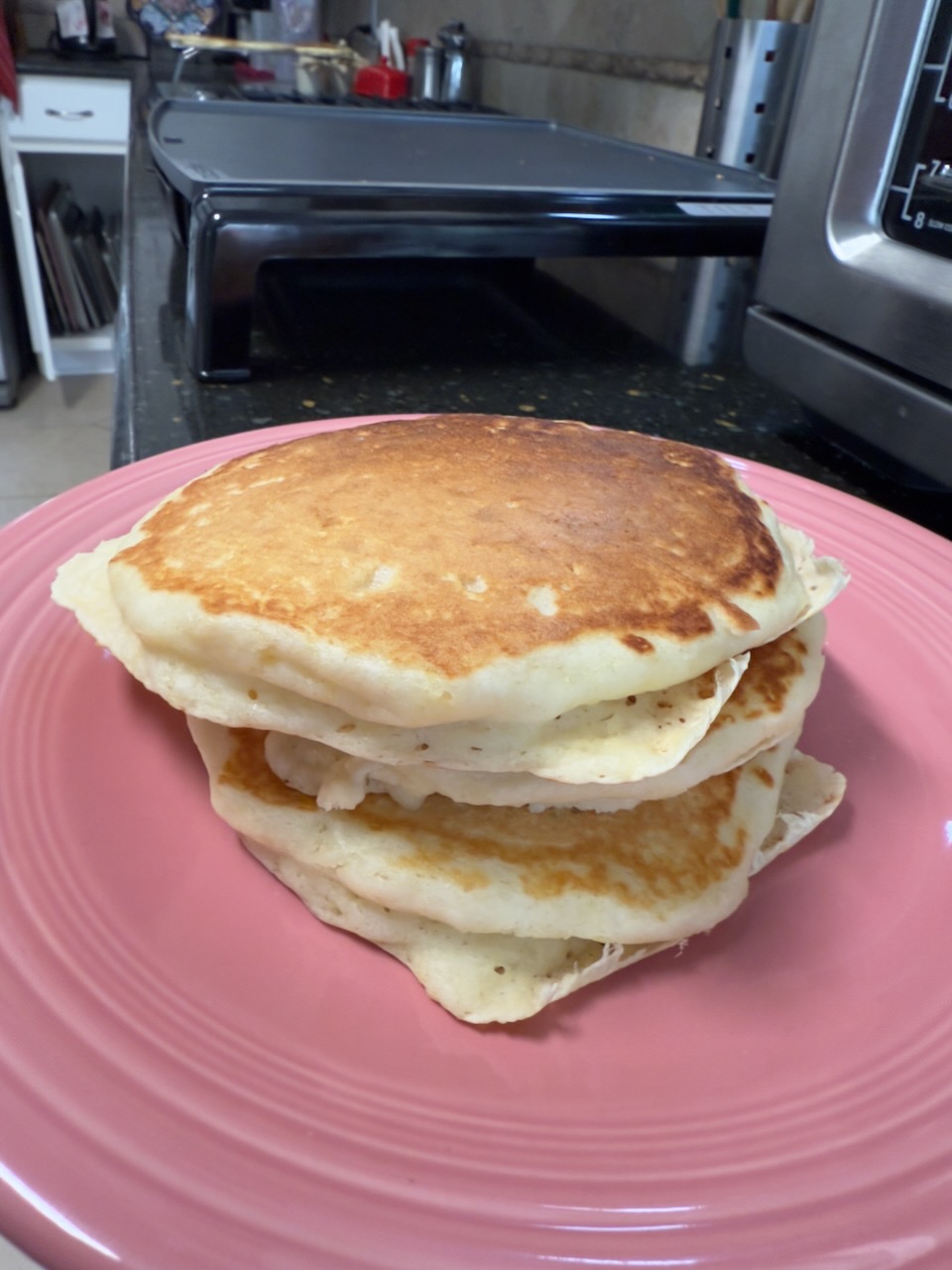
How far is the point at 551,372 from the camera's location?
1200 millimetres

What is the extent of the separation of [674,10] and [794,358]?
4.87ft

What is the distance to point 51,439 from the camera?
3400 mm

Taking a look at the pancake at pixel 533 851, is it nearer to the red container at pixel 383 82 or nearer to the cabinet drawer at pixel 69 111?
the red container at pixel 383 82

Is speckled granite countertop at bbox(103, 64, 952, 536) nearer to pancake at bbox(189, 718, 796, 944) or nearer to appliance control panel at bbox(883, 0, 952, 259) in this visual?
appliance control panel at bbox(883, 0, 952, 259)

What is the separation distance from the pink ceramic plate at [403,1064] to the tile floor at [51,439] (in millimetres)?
2657

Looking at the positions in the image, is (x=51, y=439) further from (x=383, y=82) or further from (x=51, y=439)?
(x=383, y=82)

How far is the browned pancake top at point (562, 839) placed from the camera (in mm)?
528

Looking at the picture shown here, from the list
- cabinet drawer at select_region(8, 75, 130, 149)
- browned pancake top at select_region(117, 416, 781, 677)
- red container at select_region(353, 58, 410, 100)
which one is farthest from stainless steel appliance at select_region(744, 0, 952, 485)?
cabinet drawer at select_region(8, 75, 130, 149)

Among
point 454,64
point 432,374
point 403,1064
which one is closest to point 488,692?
point 403,1064

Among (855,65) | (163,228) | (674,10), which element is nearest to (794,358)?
(855,65)

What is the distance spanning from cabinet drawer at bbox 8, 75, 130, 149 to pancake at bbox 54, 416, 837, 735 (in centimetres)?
316

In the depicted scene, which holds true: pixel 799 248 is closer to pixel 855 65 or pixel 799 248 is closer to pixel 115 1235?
pixel 855 65

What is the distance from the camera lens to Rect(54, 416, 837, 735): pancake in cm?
47

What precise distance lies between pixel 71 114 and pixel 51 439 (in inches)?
43.3
